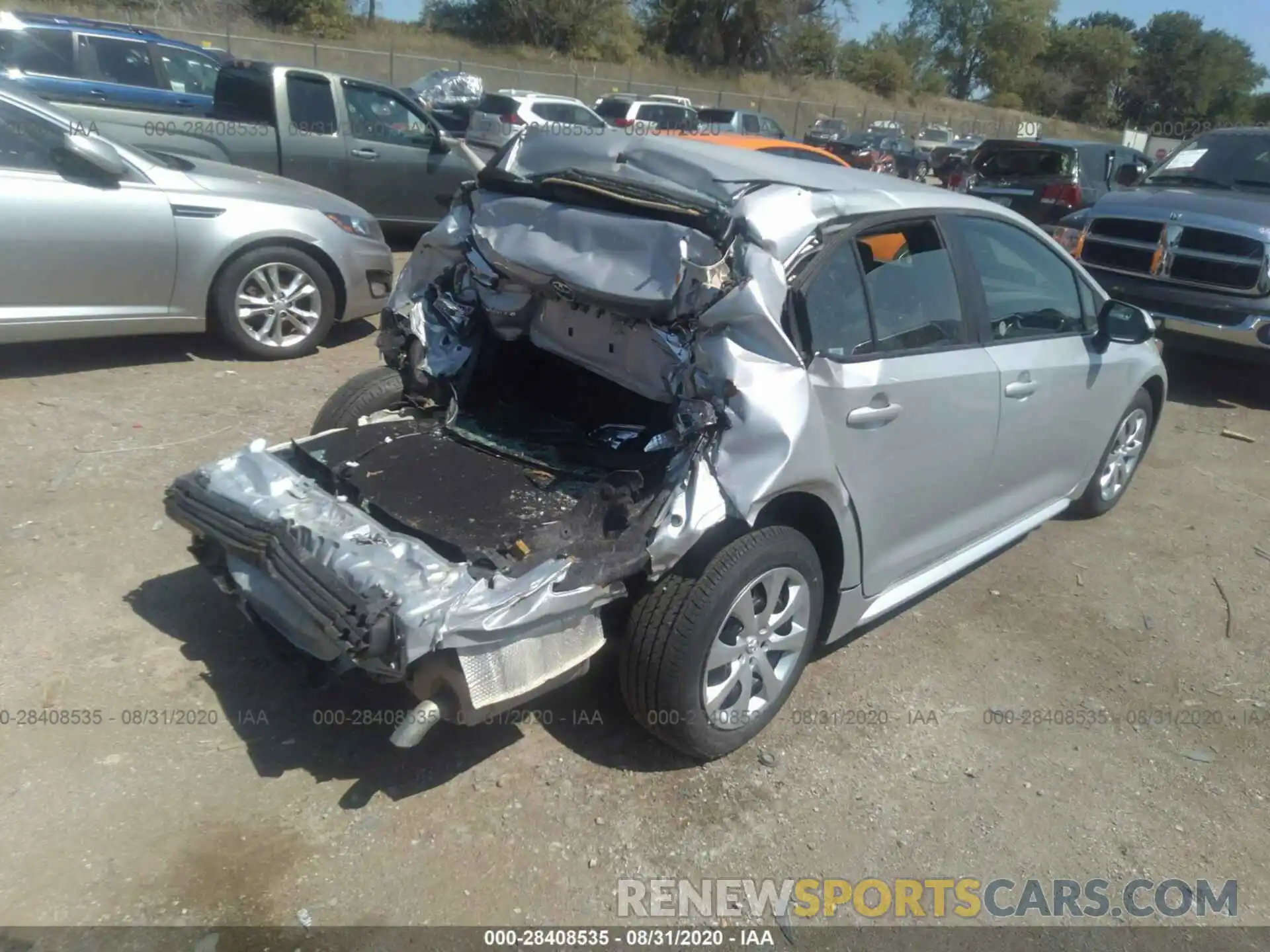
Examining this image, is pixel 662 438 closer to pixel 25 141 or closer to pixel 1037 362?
pixel 1037 362

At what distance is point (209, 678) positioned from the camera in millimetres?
3316

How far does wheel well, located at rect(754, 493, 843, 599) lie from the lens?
10.1 feet

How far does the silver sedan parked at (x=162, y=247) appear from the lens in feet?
17.6

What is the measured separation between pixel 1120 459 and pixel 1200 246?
3464mm

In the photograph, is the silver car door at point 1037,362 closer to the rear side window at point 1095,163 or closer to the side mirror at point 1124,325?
the side mirror at point 1124,325

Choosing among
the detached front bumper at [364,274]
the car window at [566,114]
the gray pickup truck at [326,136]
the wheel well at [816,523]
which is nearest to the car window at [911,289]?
the wheel well at [816,523]

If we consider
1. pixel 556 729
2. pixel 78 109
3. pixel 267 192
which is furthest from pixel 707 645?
pixel 78 109

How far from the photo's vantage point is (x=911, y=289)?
3473 mm

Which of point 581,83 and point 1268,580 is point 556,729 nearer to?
point 1268,580

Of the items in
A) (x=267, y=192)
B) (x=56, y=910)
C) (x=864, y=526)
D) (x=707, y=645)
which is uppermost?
(x=267, y=192)

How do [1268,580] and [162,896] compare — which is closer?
[162,896]

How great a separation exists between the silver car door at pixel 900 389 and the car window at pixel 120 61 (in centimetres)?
1105

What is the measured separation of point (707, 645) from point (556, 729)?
700 mm

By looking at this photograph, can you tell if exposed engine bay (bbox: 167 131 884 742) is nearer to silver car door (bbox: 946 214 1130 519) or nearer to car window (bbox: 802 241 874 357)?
car window (bbox: 802 241 874 357)
